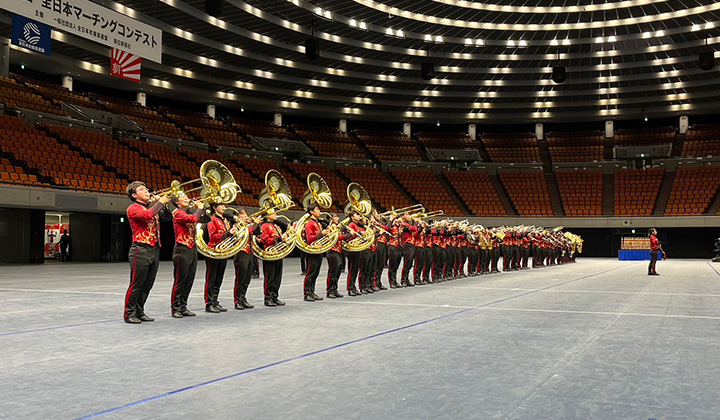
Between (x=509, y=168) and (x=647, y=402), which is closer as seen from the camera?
(x=647, y=402)

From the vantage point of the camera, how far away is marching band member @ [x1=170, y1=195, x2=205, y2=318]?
8.00 m

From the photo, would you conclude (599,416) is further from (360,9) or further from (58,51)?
(58,51)

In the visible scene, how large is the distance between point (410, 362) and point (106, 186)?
22021 millimetres

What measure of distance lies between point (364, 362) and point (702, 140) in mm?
41809

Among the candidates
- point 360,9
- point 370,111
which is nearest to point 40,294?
point 360,9

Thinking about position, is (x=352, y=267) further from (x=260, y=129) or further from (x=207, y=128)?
(x=260, y=129)

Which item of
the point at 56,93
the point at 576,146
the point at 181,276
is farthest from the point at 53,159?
the point at 576,146

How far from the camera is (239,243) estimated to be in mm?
8742

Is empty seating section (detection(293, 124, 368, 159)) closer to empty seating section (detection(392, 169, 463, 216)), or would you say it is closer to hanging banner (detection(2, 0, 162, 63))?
empty seating section (detection(392, 169, 463, 216))

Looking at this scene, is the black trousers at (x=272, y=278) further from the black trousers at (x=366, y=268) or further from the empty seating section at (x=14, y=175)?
the empty seating section at (x=14, y=175)

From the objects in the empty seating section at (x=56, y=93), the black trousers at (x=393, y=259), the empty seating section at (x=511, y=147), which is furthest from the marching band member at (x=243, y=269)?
the empty seating section at (x=511, y=147)

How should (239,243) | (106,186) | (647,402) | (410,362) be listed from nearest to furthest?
Answer: (647,402) < (410,362) < (239,243) < (106,186)

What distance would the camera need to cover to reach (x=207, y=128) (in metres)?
36.2

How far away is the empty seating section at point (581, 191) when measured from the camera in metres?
37.0
